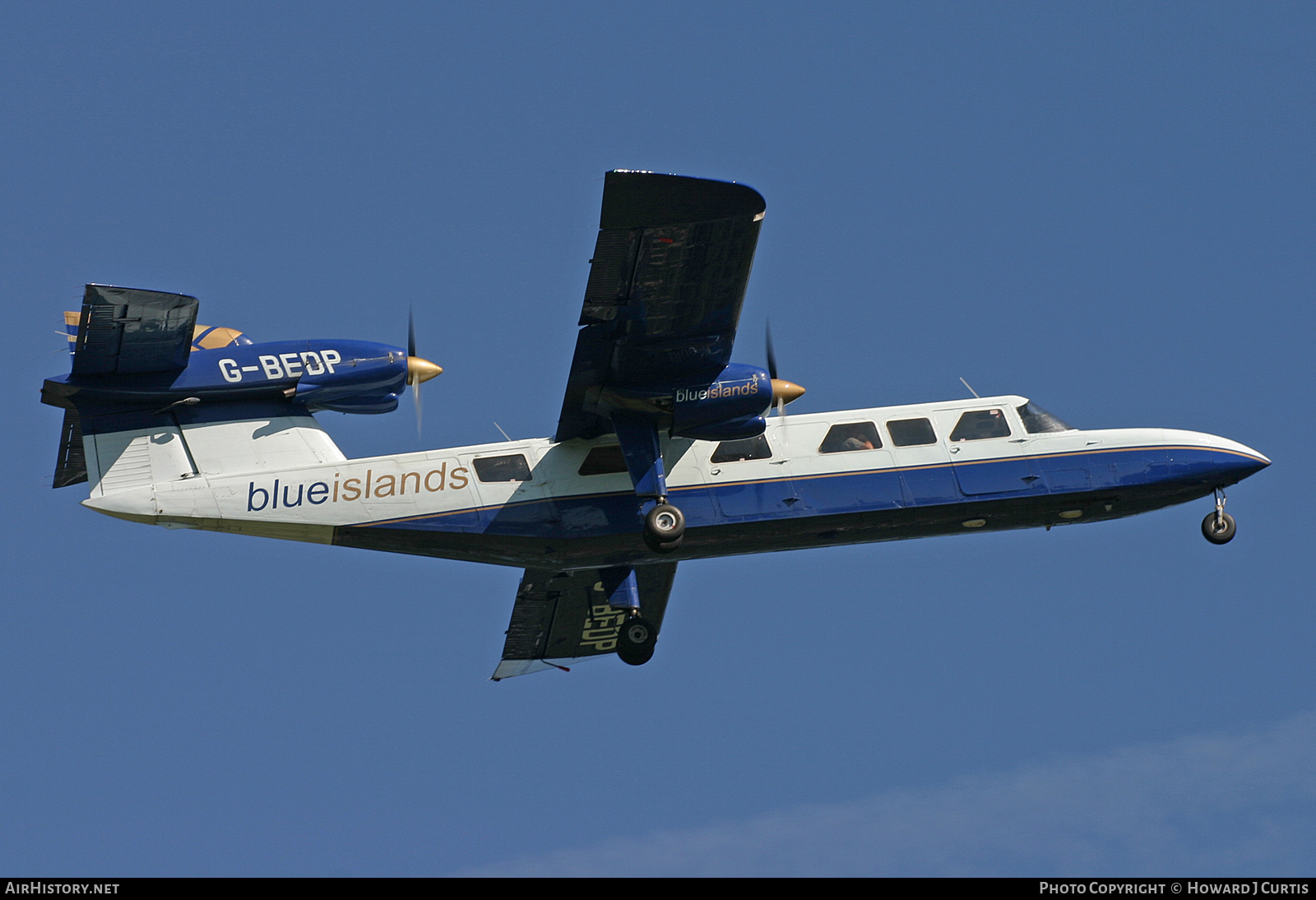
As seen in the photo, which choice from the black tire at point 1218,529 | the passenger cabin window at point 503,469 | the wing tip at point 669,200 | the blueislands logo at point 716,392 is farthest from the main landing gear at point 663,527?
the black tire at point 1218,529

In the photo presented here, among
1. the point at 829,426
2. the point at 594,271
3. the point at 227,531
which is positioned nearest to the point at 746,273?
the point at 594,271

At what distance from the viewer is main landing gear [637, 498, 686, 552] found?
2242 cm

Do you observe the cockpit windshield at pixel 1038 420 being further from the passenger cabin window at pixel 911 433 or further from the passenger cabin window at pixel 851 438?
the passenger cabin window at pixel 851 438

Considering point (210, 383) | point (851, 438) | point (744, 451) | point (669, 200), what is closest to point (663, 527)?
point (744, 451)

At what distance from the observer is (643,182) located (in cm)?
1917

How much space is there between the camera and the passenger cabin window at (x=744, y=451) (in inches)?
922

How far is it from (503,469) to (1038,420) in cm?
827

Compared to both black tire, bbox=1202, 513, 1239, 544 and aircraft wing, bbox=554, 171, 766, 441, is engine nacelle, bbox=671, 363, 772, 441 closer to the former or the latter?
aircraft wing, bbox=554, 171, 766, 441

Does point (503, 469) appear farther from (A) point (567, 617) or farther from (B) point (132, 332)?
(B) point (132, 332)

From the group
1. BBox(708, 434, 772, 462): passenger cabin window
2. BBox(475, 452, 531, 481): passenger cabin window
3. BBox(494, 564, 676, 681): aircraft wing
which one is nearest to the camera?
BBox(475, 452, 531, 481): passenger cabin window

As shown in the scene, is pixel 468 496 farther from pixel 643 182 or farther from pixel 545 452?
A: pixel 643 182

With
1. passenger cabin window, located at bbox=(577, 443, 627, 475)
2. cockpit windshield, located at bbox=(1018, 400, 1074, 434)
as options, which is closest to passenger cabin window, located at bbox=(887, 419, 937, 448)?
cockpit windshield, located at bbox=(1018, 400, 1074, 434)

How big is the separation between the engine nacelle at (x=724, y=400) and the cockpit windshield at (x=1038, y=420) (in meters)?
4.37

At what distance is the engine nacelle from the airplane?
28 mm
